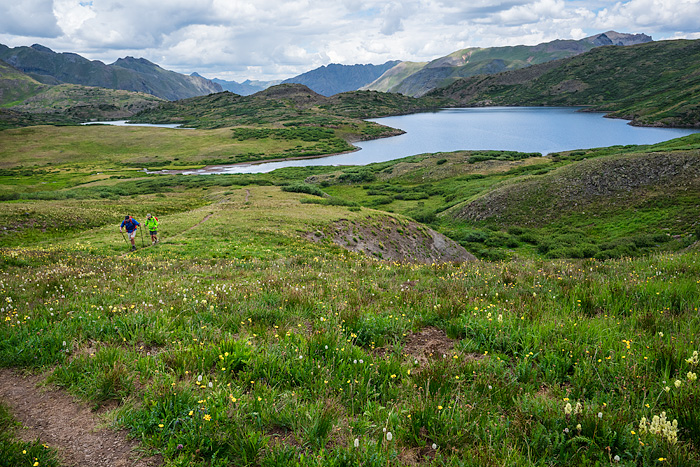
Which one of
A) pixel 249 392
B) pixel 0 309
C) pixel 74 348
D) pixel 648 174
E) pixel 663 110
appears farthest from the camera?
pixel 663 110

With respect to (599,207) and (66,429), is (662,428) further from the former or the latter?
(599,207)

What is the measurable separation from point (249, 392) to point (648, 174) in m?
61.0

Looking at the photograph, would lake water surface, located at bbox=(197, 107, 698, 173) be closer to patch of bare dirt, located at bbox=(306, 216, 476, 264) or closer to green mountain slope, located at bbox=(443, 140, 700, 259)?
green mountain slope, located at bbox=(443, 140, 700, 259)

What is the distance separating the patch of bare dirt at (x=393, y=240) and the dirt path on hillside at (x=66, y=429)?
1046 inches

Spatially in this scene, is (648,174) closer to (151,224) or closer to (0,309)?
(151,224)

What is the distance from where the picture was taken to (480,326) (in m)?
6.42

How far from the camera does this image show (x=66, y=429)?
4.18 m

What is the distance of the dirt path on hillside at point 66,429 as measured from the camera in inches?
149

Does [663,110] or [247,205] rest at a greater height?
[663,110]

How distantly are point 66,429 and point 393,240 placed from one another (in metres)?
33.5

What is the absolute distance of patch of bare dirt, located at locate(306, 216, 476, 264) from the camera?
33.3 m

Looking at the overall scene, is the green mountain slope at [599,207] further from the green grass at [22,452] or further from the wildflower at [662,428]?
the green grass at [22,452]

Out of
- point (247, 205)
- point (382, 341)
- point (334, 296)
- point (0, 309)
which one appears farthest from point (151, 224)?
point (382, 341)

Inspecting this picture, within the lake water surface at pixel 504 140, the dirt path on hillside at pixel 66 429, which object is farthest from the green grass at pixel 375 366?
the lake water surface at pixel 504 140
